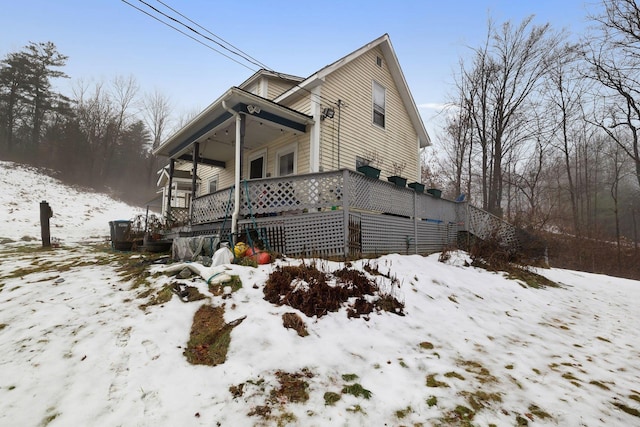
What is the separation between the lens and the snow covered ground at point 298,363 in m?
1.96

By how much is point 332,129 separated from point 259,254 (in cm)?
579

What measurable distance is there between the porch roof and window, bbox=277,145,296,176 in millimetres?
617

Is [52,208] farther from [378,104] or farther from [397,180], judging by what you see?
[397,180]

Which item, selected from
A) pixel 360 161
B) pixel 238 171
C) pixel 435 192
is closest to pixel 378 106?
pixel 360 161

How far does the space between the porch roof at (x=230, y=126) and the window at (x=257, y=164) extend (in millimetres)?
364

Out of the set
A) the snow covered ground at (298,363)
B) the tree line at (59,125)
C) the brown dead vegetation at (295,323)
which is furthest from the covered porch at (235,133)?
the tree line at (59,125)

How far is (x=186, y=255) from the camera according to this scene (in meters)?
6.18

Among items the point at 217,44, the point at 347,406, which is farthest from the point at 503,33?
the point at 347,406

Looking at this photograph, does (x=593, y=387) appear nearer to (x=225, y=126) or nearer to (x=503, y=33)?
(x=225, y=126)

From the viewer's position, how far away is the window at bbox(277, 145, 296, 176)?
9566mm

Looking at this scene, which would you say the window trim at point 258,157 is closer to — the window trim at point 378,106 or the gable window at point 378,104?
the window trim at point 378,106

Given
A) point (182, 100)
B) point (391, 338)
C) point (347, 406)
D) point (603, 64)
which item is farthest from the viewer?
point (182, 100)

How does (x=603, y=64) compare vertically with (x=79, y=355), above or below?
above

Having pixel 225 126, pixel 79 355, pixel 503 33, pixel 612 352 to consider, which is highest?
pixel 503 33
